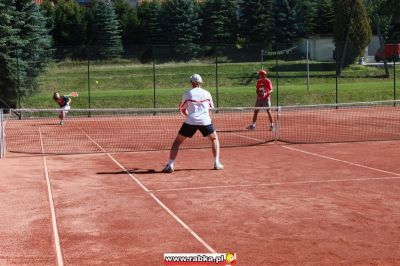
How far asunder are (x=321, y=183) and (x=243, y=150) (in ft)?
14.8

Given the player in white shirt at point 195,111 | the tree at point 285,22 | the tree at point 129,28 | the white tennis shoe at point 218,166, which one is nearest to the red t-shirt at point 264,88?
the white tennis shoe at point 218,166

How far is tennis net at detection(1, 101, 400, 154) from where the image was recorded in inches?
→ 612

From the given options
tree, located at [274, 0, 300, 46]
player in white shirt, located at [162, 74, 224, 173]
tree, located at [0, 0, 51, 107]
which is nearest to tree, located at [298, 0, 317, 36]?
tree, located at [274, 0, 300, 46]

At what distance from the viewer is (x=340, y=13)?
162 ft

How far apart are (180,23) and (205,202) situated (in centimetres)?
5184

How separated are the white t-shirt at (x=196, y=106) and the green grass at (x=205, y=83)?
22631 mm

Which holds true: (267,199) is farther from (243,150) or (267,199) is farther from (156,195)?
(243,150)

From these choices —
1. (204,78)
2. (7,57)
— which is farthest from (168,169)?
(204,78)

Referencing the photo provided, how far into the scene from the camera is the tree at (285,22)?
61.1 m

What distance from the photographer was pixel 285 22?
201ft

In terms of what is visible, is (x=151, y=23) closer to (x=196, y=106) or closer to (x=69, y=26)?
(x=69, y=26)

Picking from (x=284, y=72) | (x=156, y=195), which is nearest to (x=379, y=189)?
(x=156, y=195)

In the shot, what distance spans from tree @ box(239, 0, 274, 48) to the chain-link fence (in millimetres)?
11726

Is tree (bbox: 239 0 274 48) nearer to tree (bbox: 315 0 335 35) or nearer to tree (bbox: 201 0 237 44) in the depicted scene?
tree (bbox: 201 0 237 44)
